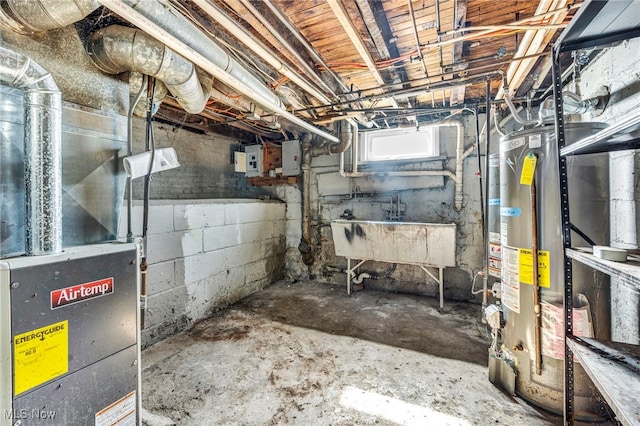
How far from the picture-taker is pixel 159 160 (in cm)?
136

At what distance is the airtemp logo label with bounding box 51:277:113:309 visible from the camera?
90cm

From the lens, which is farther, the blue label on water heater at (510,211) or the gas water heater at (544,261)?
the blue label on water heater at (510,211)

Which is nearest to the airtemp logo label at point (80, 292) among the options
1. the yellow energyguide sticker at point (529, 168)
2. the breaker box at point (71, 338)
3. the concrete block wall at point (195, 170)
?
the breaker box at point (71, 338)

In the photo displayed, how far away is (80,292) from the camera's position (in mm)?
956

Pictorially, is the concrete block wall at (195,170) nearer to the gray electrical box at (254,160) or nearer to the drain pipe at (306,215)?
the gray electrical box at (254,160)

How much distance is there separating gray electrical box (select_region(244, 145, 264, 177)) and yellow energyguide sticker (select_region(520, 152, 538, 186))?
12.0ft

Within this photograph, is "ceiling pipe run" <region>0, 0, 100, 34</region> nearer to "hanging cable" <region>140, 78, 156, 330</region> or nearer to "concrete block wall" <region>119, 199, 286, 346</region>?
"hanging cable" <region>140, 78, 156, 330</region>

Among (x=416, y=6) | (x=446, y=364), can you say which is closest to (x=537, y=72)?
(x=416, y=6)

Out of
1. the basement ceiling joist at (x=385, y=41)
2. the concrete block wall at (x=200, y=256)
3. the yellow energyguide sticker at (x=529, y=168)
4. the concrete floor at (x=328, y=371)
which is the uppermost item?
the basement ceiling joist at (x=385, y=41)

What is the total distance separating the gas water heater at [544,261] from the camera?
1.50 metres

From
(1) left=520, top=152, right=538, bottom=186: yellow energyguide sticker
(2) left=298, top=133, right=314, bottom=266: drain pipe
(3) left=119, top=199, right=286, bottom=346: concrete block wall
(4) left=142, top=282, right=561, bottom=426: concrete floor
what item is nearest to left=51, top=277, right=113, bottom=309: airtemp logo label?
(4) left=142, top=282, right=561, bottom=426: concrete floor

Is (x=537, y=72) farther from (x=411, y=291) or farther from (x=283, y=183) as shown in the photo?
(x=283, y=183)

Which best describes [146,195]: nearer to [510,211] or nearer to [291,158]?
[510,211]

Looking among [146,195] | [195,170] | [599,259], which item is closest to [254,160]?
[195,170]
